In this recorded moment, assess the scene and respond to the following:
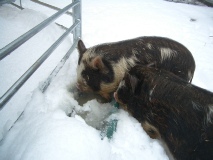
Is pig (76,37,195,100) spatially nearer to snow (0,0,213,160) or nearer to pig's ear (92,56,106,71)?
pig's ear (92,56,106,71)

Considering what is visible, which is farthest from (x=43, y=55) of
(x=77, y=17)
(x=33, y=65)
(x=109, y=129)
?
(x=77, y=17)

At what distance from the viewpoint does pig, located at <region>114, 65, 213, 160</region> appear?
6.82 ft

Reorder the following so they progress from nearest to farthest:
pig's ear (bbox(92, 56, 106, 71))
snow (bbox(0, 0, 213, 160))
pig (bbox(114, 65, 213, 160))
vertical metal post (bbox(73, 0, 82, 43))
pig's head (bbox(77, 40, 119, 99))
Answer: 1. snow (bbox(0, 0, 213, 160))
2. pig (bbox(114, 65, 213, 160))
3. pig's ear (bbox(92, 56, 106, 71))
4. pig's head (bbox(77, 40, 119, 99))
5. vertical metal post (bbox(73, 0, 82, 43))

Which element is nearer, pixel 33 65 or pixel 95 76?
pixel 33 65

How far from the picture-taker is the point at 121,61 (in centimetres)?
297

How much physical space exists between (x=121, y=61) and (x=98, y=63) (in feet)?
1.21

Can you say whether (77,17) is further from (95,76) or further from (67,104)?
(67,104)

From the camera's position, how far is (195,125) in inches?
82.4

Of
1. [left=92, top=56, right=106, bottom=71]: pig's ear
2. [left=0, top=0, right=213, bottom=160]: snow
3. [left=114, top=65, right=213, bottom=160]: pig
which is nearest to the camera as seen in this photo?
[left=0, top=0, right=213, bottom=160]: snow

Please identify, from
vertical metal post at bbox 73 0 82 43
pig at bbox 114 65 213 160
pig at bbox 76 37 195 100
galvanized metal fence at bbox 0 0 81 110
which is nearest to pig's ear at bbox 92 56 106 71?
pig at bbox 76 37 195 100

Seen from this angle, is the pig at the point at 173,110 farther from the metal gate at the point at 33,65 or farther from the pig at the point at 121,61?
the metal gate at the point at 33,65

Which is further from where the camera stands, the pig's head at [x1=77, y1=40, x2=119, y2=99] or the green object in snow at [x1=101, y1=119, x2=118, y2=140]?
the pig's head at [x1=77, y1=40, x2=119, y2=99]

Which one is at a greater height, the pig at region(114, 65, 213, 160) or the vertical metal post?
the vertical metal post

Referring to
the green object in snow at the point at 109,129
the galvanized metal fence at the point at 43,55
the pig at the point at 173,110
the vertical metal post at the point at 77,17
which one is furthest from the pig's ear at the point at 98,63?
the vertical metal post at the point at 77,17
